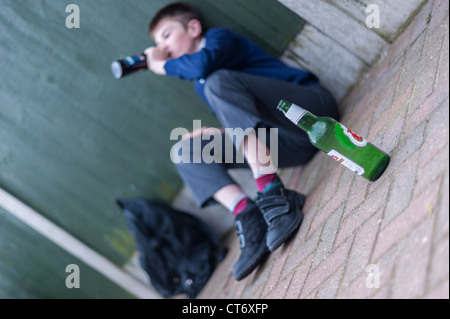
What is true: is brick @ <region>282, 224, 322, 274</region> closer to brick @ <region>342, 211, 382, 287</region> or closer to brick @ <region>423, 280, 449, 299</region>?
brick @ <region>342, 211, 382, 287</region>

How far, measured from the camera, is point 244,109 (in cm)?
197

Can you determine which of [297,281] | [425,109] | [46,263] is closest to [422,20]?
[425,109]

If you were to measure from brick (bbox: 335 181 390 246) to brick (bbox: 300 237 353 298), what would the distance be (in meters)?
0.04

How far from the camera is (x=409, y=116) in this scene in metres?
1.59

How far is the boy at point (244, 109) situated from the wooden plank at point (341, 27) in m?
0.22

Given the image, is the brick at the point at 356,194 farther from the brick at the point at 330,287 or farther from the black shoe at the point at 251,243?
the black shoe at the point at 251,243

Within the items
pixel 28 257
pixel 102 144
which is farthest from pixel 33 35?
pixel 28 257

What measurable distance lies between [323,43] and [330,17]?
0.47 ft

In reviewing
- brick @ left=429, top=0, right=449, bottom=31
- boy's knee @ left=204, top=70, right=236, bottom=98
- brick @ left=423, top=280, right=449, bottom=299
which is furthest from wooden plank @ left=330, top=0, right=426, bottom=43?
brick @ left=423, top=280, right=449, bottom=299

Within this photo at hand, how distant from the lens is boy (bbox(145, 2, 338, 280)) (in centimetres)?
196

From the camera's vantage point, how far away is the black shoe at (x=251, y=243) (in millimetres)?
1952

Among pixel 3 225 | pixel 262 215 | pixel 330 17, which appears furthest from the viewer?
pixel 3 225

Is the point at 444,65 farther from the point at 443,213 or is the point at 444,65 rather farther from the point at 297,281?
the point at 297,281
